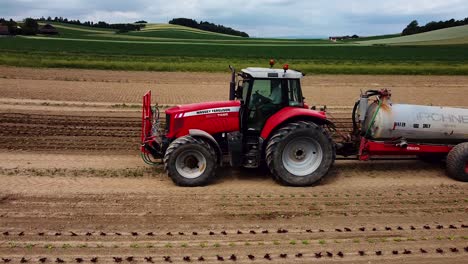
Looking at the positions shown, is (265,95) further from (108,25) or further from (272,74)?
(108,25)

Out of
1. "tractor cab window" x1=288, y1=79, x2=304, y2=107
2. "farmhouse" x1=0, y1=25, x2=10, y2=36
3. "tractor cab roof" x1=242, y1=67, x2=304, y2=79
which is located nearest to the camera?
"tractor cab roof" x1=242, y1=67, x2=304, y2=79

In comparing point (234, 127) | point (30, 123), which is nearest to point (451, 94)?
point (234, 127)

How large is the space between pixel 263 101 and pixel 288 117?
57cm

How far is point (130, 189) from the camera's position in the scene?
816 centimetres

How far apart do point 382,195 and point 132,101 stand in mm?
11145

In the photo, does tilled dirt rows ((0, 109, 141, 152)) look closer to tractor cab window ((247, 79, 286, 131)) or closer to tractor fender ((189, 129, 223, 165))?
tractor fender ((189, 129, 223, 165))

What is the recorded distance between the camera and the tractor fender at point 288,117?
8.34 meters

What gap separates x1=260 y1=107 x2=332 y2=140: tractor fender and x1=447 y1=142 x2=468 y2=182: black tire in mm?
2460

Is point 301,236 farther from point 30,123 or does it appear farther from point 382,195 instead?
point 30,123

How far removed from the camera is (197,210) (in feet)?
23.8

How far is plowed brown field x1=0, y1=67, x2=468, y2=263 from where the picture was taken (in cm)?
592

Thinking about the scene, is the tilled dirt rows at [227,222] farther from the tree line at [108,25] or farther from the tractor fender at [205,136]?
the tree line at [108,25]

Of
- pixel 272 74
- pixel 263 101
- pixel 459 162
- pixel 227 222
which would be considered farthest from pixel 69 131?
pixel 459 162

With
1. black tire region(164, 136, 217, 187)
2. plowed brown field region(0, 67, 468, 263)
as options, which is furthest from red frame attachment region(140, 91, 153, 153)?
black tire region(164, 136, 217, 187)
